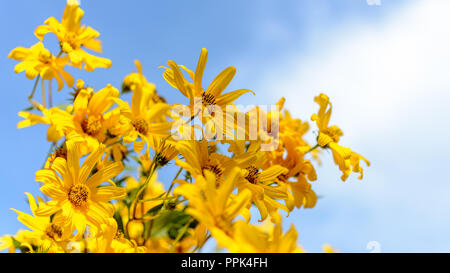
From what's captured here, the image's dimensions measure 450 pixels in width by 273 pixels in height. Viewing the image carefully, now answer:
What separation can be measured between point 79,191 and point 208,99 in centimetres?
47

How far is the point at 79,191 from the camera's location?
1.11 metres

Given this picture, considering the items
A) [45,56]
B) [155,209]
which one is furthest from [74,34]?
[155,209]

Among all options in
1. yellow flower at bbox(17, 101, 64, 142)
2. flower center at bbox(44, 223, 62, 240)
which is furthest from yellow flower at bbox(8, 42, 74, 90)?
flower center at bbox(44, 223, 62, 240)

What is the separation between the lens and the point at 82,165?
109 cm

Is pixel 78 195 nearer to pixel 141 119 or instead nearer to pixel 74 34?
pixel 141 119

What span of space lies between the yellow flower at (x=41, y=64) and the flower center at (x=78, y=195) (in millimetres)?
535

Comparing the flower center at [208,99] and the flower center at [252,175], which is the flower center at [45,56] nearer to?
the flower center at [208,99]

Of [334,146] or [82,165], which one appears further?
[334,146]

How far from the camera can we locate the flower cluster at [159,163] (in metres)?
0.88

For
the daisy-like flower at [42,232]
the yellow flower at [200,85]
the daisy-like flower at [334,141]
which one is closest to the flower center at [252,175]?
the yellow flower at [200,85]

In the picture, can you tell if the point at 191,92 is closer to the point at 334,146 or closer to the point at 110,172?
the point at 110,172

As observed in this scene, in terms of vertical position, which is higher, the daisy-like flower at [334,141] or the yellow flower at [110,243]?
the daisy-like flower at [334,141]
